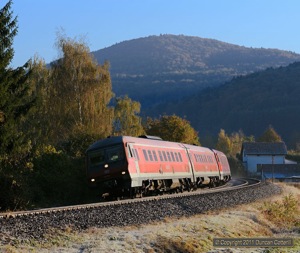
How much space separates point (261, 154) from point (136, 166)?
8400cm

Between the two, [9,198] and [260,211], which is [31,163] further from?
[260,211]

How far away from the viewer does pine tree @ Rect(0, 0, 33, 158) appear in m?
21.8

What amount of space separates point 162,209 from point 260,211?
5.79 metres

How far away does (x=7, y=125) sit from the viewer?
2181cm

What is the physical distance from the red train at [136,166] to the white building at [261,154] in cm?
7539

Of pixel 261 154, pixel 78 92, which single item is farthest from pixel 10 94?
pixel 261 154

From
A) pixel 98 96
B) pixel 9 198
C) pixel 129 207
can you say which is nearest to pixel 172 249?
pixel 129 207

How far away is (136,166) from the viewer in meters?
24.3

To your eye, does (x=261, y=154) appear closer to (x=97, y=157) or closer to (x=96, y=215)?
(x=97, y=157)

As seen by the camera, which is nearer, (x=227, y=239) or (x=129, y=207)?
(x=227, y=239)

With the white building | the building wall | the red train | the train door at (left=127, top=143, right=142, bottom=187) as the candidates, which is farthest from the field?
the building wall

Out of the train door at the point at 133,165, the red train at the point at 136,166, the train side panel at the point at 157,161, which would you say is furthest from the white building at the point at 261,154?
the train door at the point at 133,165

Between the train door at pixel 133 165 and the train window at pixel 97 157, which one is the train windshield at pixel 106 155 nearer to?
the train window at pixel 97 157

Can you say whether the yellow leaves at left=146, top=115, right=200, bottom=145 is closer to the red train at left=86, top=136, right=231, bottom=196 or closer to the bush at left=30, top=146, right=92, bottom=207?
the red train at left=86, top=136, right=231, bottom=196
